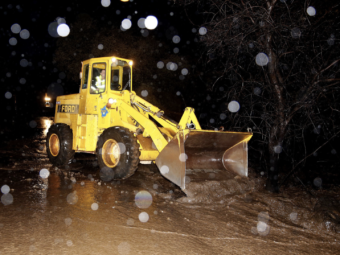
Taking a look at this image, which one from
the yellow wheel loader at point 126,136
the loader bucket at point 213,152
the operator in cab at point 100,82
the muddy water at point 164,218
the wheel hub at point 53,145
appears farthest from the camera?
the wheel hub at point 53,145

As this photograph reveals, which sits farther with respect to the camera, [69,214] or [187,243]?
[69,214]

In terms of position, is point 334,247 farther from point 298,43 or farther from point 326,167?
point 326,167

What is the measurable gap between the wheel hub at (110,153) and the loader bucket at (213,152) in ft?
4.82

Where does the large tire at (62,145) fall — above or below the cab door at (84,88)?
below

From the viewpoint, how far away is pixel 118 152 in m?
7.02

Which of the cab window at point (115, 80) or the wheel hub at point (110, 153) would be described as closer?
the wheel hub at point (110, 153)

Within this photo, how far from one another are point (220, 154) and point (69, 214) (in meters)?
4.14

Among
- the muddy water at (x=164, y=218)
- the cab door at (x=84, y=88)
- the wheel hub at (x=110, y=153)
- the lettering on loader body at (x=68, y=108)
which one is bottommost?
the muddy water at (x=164, y=218)

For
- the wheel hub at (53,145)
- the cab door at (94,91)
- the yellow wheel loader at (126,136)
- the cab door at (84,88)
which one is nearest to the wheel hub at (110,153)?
the yellow wheel loader at (126,136)

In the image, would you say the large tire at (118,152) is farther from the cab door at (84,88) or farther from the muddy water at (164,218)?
the cab door at (84,88)

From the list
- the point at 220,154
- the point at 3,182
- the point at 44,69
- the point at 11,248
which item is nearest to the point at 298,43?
the point at 220,154

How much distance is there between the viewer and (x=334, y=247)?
3.98 metres

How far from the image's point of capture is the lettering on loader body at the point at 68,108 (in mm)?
8750

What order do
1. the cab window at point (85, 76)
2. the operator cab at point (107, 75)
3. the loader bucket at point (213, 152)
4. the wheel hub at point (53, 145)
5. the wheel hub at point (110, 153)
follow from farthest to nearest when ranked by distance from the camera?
1. the wheel hub at point (53, 145)
2. the cab window at point (85, 76)
3. the operator cab at point (107, 75)
4. the wheel hub at point (110, 153)
5. the loader bucket at point (213, 152)
